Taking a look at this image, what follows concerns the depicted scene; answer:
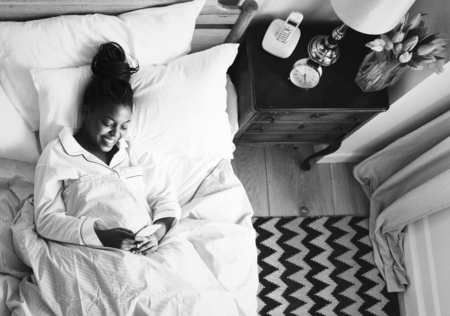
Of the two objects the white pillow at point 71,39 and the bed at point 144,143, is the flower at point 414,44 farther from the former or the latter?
the white pillow at point 71,39

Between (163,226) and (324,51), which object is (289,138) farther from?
(163,226)

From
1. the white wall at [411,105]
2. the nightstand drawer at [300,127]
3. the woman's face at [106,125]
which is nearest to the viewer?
the woman's face at [106,125]

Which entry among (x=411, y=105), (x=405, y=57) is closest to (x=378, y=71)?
(x=405, y=57)

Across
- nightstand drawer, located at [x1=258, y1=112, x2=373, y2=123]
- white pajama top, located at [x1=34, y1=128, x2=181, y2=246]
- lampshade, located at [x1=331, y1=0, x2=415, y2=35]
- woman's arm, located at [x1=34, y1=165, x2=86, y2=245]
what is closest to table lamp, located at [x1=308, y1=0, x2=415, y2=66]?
lampshade, located at [x1=331, y1=0, x2=415, y2=35]

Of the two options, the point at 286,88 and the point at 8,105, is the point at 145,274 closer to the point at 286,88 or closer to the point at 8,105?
the point at 8,105

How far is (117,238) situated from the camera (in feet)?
4.24

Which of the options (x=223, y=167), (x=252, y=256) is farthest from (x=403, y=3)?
(x=252, y=256)

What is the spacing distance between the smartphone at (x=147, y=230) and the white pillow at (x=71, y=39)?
53cm

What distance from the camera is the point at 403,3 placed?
127cm

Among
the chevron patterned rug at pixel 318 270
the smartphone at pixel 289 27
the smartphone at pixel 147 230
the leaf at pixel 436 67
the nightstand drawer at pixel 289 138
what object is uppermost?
the smartphone at pixel 289 27

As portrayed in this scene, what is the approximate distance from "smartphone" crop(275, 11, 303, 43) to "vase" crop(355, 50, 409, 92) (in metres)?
0.28

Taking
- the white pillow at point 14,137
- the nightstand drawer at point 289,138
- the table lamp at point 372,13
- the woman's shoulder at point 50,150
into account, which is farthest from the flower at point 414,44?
the white pillow at point 14,137

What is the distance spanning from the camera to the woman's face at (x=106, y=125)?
135 centimetres

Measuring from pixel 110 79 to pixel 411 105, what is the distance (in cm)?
113
